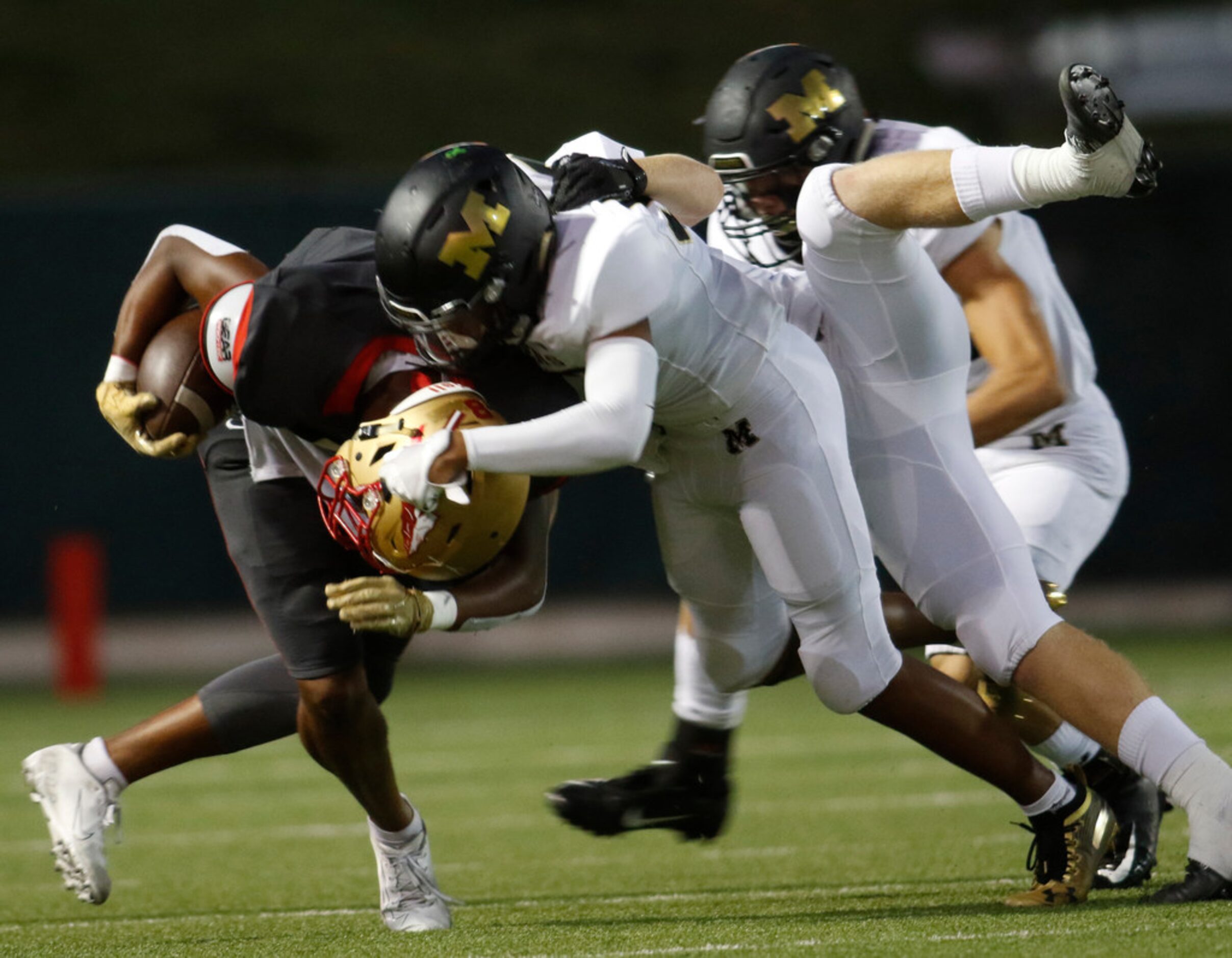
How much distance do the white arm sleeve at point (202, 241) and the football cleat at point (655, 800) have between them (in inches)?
48.4

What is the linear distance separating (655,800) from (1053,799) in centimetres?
84

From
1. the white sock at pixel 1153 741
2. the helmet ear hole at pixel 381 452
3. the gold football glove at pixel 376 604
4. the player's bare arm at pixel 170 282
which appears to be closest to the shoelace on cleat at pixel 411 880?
the gold football glove at pixel 376 604

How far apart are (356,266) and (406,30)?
16577mm

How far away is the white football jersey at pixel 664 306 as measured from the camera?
2.98m

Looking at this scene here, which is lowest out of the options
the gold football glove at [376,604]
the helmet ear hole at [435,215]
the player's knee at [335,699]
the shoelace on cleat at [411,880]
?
the shoelace on cleat at [411,880]

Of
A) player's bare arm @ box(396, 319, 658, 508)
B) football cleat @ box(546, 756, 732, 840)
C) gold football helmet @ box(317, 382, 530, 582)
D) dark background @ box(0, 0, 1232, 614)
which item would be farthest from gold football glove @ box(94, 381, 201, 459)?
dark background @ box(0, 0, 1232, 614)

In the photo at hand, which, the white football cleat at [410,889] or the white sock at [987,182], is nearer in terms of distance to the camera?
the white sock at [987,182]

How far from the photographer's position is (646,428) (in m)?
2.92

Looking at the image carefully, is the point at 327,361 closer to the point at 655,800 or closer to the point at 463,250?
the point at 463,250

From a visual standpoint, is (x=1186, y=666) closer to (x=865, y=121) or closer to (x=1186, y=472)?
(x=1186, y=472)

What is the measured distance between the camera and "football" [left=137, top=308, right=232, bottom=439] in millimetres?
3400

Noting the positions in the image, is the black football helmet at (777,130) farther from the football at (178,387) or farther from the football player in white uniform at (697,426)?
the football at (178,387)

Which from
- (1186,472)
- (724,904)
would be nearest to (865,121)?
(724,904)

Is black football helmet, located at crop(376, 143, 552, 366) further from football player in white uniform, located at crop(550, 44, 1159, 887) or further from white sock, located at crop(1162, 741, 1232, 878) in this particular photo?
white sock, located at crop(1162, 741, 1232, 878)
